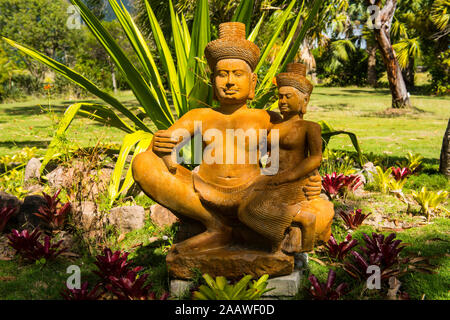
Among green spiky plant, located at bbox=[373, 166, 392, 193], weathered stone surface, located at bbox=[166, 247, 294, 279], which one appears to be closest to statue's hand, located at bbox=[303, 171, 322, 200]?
weathered stone surface, located at bbox=[166, 247, 294, 279]

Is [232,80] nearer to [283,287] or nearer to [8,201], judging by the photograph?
[283,287]

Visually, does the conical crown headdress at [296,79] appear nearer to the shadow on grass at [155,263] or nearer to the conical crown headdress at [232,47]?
the conical crown headdress at [232,47]

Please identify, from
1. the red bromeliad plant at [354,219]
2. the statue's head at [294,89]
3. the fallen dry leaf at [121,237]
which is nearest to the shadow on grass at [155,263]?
the fallen dry leaf at [121,237]

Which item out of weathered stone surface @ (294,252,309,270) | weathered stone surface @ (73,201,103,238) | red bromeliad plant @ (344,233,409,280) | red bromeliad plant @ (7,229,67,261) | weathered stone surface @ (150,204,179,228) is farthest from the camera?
weathered stone surface @ (150,204,179,228)

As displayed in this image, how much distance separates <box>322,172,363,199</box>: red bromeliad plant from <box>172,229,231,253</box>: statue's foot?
169 cm

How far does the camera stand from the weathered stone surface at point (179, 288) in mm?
1811

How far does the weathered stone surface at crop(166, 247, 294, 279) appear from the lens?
1748mm

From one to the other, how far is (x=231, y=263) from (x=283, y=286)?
289 millimetres

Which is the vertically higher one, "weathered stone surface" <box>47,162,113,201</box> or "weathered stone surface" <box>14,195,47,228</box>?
"weathered stone surface" <box>47,162,113,201</box>

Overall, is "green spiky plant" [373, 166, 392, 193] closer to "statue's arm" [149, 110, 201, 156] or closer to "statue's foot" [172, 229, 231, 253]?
"statue's foot" [172, 229, 231, 253]

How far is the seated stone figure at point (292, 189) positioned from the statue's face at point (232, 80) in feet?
0.57

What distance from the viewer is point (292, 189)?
1737mm

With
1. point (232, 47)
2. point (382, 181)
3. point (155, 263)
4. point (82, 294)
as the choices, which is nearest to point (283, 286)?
point (155, 263)
